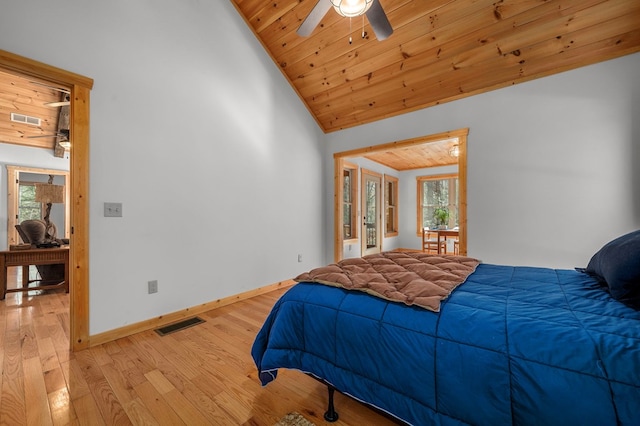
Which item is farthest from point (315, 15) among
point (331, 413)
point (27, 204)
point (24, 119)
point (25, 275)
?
point (27, 204)

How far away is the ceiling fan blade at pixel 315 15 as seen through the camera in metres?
2.02

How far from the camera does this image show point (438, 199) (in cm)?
711

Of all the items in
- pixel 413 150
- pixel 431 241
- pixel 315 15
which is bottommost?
pixel 431 241

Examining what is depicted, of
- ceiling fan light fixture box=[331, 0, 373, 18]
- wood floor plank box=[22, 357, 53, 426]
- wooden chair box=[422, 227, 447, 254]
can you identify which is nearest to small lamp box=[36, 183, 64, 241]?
wood floor plank box=[22, 357, 53, 426]

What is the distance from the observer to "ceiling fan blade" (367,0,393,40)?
6.36 ft

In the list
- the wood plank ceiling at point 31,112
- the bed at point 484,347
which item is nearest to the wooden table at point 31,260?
the wood plank ceiling at point 31,112

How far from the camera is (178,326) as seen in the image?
256 cm

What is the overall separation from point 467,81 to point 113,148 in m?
3.67

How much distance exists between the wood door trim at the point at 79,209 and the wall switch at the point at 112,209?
0.42 feet

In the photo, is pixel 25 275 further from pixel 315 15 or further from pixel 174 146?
pixel 315 15

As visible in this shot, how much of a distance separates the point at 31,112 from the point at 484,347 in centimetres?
675

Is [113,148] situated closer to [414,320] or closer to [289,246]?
[289,246]

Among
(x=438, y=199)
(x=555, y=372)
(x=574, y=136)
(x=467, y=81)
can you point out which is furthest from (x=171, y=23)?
(x=438, y=199)

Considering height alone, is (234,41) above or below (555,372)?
above
